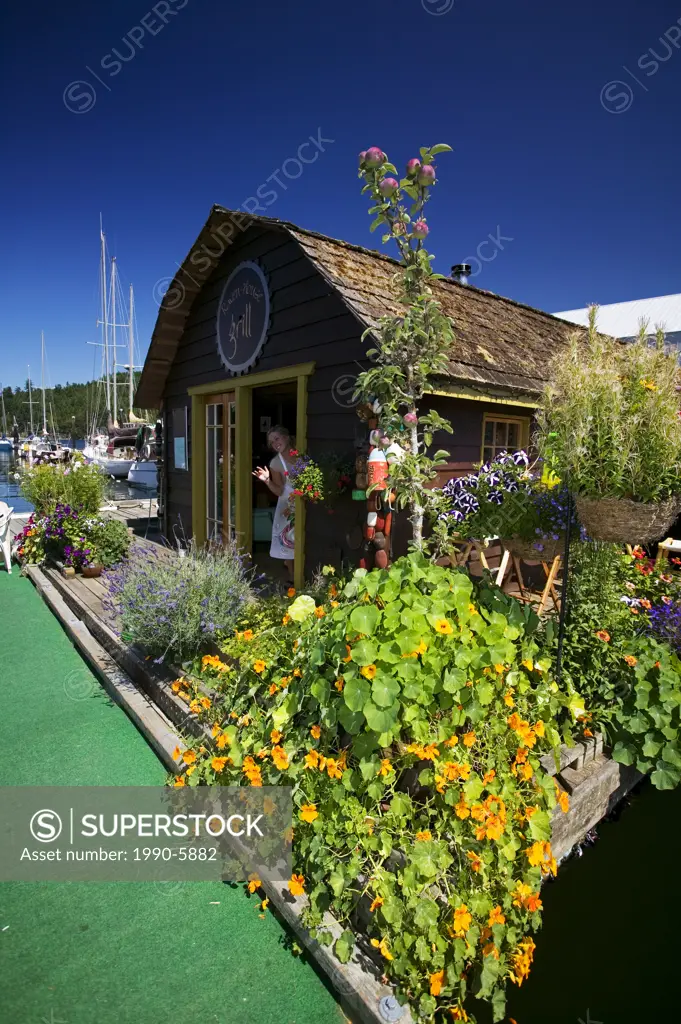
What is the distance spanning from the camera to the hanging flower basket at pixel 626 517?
2.52 metres

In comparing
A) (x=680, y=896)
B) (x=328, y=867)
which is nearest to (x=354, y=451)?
(x=328, y=867)

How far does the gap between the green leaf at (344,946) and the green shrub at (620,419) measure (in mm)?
2276

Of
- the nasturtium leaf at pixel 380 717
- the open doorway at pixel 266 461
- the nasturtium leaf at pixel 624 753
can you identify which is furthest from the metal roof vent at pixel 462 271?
the nasturtium leaf at pixel 380 717

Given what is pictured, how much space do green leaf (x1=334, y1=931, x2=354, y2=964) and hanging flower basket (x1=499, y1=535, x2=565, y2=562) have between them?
250 cm

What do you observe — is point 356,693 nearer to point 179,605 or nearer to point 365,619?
point 365,619

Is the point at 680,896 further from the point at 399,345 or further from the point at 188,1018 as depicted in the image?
the point at 399,345

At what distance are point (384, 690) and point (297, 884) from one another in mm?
961

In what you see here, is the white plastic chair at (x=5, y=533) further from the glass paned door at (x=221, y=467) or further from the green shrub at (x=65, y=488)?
the glass paned door at (x=221, y=467)

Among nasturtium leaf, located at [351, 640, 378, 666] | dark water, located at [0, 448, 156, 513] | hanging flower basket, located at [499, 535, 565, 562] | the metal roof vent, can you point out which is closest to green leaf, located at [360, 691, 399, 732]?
nasturtium leaf, located at [351, 640, 378, 666]

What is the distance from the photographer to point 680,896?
9.89ft

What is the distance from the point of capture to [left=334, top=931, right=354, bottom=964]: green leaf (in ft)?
7.07

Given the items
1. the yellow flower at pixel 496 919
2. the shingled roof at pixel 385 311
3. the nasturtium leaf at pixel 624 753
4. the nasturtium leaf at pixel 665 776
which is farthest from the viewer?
the shingled roof at pixel 385 311

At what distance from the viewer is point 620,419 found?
7.86 ft

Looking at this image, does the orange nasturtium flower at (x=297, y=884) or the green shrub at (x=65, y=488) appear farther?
the green shrub at (x=65, y=488)
